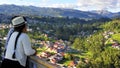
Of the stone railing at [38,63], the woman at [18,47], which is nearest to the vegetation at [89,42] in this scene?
the woman at [18,47]

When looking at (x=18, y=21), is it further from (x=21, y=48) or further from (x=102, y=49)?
(x=102, y=49)

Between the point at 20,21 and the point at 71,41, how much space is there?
115349 mm

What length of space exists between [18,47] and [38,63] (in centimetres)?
44

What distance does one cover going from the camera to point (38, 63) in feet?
15.2

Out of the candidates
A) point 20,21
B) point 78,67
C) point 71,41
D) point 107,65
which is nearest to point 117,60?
point 107,65

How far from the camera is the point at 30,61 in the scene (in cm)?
477

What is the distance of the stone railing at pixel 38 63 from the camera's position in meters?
4.48

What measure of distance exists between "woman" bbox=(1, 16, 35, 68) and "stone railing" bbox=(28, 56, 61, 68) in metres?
0.09

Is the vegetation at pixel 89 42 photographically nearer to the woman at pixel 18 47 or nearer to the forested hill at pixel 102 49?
the forested hill at pixel 102 49

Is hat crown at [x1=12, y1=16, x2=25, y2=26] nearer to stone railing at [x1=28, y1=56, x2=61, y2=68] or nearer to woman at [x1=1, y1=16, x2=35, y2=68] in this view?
woman at [x1=1, y1=16, x2=35, y2=68]

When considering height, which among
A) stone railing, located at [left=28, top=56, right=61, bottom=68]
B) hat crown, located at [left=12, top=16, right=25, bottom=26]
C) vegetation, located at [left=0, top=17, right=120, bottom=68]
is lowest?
vegetation, located at [left=0, top=17, right=120, bottom=68]

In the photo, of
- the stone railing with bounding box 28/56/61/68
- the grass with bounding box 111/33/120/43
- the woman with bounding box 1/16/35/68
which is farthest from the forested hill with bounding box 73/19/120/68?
the stone railing with bounding box 28/56/61/68

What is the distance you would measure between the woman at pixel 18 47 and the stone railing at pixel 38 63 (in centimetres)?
9

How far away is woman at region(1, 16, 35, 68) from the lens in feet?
15.7
